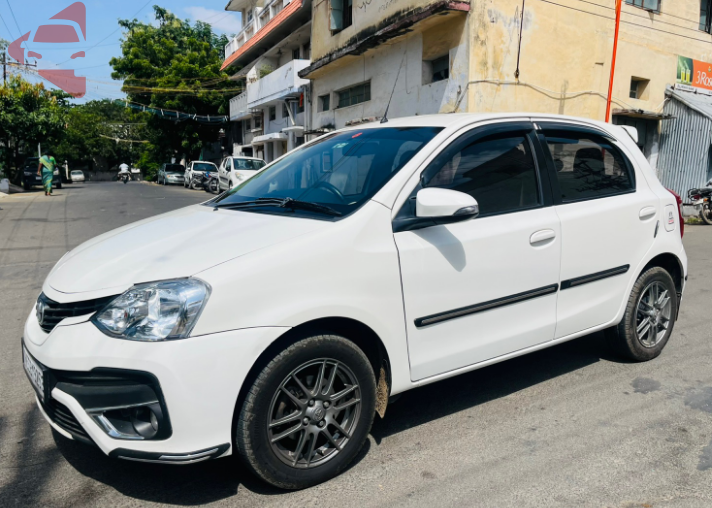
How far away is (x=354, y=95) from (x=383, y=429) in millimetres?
16576

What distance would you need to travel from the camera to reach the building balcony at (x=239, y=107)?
3283cm

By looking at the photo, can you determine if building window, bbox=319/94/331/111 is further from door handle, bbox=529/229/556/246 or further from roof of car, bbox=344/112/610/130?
door handle, bbox=529/229/556/246

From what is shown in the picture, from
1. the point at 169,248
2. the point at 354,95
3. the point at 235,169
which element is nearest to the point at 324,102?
the point at 354,95

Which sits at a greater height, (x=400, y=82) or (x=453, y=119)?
(x=400, y=82)

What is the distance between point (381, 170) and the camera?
3004mm

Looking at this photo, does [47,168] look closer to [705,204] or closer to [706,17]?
[705,204]

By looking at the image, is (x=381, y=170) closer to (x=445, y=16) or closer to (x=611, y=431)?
(x=611, y=431)

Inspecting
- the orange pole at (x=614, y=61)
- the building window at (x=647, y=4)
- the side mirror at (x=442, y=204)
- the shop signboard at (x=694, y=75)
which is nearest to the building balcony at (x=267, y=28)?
the building window at (x=647, y=4)

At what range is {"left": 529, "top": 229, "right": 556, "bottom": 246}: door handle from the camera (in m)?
3.20

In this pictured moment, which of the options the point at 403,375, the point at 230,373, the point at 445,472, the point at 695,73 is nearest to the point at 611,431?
the point at 445,472

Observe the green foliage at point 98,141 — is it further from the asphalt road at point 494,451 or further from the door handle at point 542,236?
the door handle at point 542,236

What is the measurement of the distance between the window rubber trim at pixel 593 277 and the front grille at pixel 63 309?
8.36ft

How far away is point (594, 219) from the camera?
11.6ft

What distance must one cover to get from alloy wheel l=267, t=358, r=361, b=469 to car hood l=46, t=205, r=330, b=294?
0.60m
